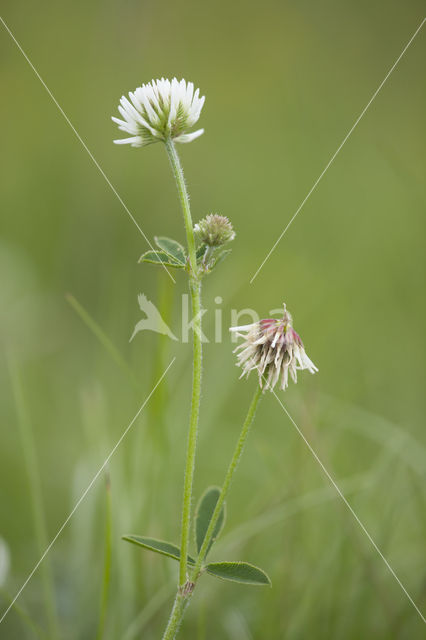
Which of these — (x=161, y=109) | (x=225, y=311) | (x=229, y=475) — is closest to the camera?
(x=229, y=475)

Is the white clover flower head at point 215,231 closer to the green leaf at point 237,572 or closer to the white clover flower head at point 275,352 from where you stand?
the white clover flower head at point 275,352

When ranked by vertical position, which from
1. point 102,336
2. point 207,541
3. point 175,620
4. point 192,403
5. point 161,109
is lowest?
point 175,620

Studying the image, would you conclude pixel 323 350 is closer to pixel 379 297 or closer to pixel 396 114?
pixel 379 297

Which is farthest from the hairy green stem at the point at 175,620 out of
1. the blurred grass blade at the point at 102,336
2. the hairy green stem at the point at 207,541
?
the blurred grass blade at the point at 102,336

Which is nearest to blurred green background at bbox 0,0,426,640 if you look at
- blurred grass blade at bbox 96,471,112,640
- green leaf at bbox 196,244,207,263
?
blurred grass blade at bbox 96,471,112,640

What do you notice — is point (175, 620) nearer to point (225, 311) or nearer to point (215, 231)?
point (215, 231)

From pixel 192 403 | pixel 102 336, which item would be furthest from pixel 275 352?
pixel 102 336

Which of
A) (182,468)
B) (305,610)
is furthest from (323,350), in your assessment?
(305,610)
